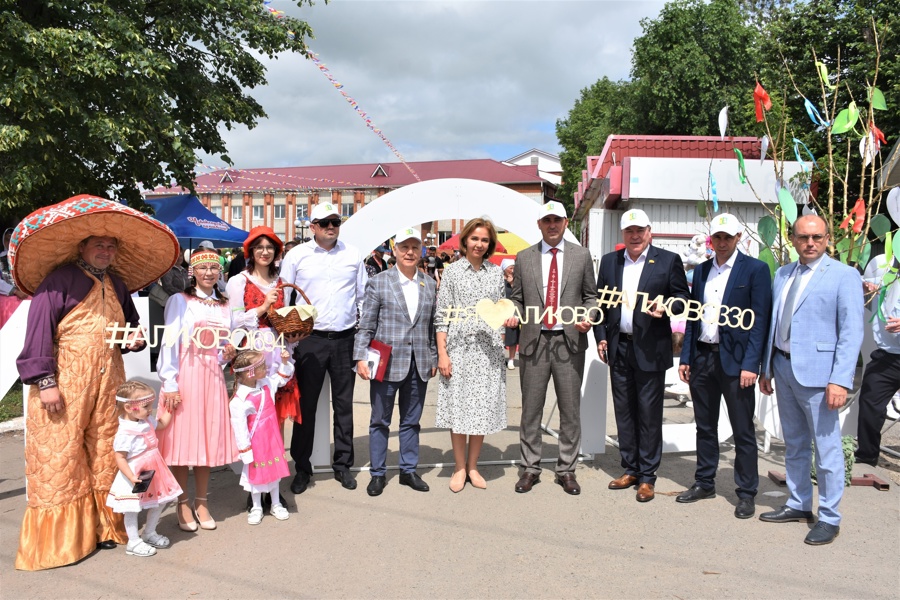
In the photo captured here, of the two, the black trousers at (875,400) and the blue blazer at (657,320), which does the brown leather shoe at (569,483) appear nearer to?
the blue blazer at (657,320)

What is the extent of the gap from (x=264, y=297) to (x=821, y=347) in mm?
3596

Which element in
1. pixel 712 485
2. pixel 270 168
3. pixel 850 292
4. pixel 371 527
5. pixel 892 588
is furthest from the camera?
pixel 270 168

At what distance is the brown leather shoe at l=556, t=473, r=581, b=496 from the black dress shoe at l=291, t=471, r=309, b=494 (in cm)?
191

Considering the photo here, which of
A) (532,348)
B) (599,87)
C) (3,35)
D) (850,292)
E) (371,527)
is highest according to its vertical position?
(599,87)

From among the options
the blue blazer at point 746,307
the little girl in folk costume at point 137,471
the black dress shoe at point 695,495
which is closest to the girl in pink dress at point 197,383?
the little girl in folk costume at point 137,471

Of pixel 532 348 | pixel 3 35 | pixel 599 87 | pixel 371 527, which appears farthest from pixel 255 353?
pixel 599 87

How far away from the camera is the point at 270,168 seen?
3966 cm

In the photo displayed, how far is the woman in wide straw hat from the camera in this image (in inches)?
134

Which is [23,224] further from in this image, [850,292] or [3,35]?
[3,35]

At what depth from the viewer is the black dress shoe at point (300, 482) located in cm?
467

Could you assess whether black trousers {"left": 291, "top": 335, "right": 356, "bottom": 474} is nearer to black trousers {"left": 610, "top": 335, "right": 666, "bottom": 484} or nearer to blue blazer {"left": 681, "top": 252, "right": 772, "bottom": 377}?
black trousers {"left": 610, "top": 335, "right": 666, "bottom": 484}

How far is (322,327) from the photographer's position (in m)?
4.74

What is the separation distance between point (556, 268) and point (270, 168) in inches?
1487

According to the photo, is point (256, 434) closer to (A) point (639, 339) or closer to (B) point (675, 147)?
(A) point (639, 339)
